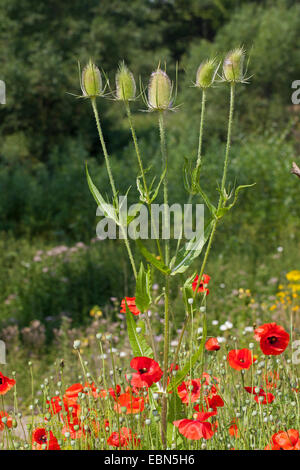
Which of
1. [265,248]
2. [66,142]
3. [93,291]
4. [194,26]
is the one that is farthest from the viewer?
[194,26]

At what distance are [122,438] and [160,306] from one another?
2135 millimetres

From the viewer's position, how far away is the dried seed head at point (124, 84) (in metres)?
1.37

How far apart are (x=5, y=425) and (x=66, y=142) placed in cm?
800

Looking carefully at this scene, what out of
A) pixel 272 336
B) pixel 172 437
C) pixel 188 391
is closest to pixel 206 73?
pixel 272 336

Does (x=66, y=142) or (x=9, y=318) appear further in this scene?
(x=66, y=142)

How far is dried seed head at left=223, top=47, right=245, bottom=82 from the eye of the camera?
1.37m

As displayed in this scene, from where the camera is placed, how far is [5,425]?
1.60 meters

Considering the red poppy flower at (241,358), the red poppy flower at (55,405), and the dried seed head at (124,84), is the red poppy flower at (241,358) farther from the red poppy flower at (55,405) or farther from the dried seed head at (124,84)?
the dried seed head at (124,84)

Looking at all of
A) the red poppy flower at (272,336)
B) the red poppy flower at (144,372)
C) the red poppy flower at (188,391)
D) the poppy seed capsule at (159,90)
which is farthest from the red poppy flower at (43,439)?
the poppy seed capsule at (159,90)

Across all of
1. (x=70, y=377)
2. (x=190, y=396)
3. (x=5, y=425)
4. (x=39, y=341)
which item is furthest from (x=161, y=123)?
(x=39, y=341)

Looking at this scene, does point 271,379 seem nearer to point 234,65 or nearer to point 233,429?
point 233,429

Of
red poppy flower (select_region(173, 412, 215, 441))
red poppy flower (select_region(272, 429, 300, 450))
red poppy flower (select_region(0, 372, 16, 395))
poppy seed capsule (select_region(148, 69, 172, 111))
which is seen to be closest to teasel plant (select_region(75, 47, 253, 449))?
poppy seed capsule (select_region(148, 69, 172, 111))

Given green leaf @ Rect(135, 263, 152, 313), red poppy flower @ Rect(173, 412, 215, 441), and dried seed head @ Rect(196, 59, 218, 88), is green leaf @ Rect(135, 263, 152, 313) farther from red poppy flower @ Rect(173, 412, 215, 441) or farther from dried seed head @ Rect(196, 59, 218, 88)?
dried seed head @ Rect(196, 59, 218, 88)
